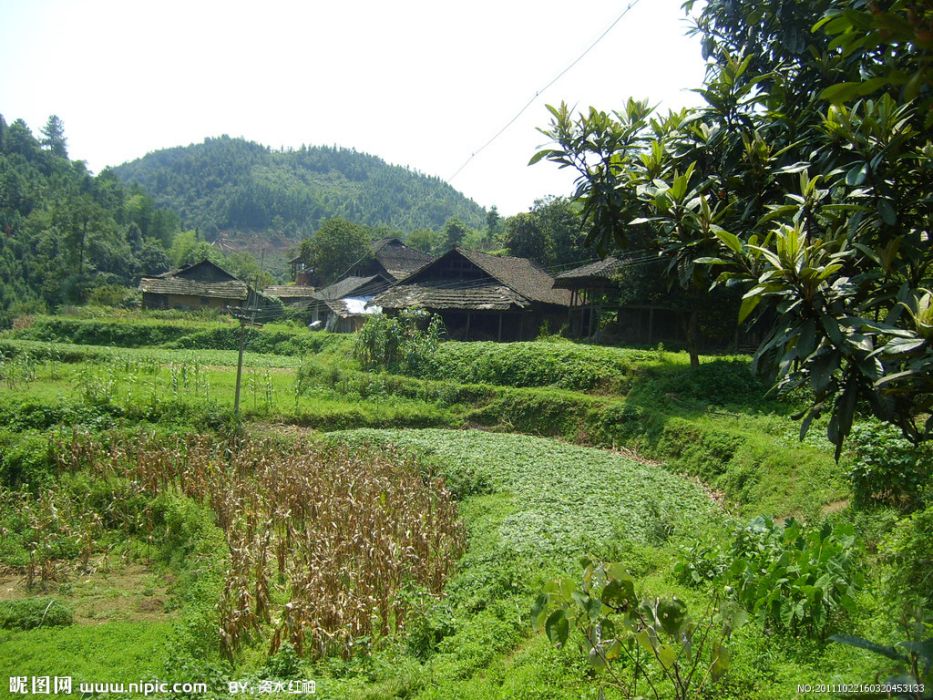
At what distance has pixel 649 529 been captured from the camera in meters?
8.28

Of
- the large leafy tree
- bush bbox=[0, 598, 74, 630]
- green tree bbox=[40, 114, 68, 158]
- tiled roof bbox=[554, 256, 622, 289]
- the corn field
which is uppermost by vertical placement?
green tree bbox=[40, 114, 68, 158]

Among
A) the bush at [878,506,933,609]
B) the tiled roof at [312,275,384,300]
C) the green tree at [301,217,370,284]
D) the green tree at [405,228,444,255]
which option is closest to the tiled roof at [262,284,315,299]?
the tiled roof at [312,275,384,300]

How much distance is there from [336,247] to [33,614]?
57.3m

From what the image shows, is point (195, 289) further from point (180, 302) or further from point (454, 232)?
point (454, 232)

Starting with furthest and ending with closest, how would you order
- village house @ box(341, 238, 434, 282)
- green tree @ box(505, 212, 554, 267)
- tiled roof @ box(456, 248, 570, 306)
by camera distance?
village house @ box(341, 238, 434, 282), green tree @ box(505, 212, 554, 267), tiled roof @ box(456, 248, 570, 306)

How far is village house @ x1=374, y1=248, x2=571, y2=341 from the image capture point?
3000cm

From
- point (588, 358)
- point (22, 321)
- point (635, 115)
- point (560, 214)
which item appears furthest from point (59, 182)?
point (635, 115)

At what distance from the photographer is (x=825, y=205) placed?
15.5ft

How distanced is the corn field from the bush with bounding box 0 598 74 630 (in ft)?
6.27

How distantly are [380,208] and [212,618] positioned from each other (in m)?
152

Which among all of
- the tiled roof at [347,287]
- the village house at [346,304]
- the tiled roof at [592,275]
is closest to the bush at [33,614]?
the tiled roof at [592,275]

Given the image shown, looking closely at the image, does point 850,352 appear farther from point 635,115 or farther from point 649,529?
point 635,115

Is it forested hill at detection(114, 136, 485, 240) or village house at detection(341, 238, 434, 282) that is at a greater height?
forested hill at detection(114, 136, 485, 240)

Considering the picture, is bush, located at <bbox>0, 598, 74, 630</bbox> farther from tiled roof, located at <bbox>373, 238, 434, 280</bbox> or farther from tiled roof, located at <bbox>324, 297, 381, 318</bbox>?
tiled roof, located at <bbox>373, 238, 434, 280</bbox>
